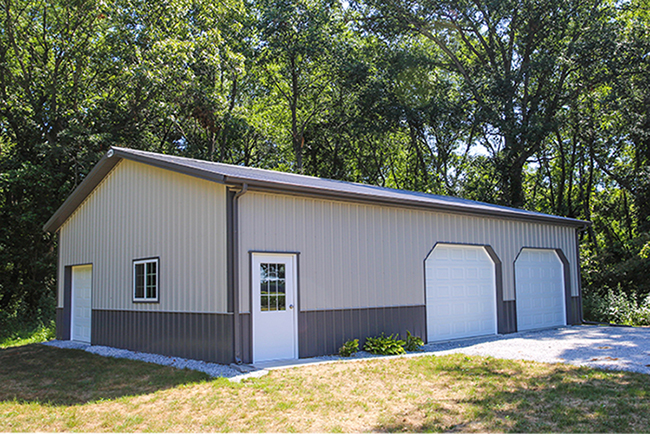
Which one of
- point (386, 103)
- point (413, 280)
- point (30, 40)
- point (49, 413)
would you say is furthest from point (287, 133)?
point (49, 413)

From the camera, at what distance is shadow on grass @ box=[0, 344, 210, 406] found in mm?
7125

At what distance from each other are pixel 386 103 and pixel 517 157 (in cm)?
577

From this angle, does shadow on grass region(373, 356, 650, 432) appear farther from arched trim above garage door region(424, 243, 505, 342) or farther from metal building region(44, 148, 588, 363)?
arched trim above garage door region(424, 243, 505, 342)

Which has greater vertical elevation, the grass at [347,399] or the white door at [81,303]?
the white door at [81,303]

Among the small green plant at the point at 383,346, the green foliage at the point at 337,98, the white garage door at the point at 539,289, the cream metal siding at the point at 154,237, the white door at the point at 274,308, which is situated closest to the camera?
the white door at the point at 274,308

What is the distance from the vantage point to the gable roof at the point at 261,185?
8867mm

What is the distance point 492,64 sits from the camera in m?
22.6

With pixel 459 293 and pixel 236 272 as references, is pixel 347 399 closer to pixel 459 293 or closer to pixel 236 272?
pixel 236 272

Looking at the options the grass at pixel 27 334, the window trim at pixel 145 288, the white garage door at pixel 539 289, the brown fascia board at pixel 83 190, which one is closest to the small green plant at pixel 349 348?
the window trim at pixel 145 288

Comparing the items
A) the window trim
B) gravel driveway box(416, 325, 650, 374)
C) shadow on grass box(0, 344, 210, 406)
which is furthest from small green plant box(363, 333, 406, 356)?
the window trim

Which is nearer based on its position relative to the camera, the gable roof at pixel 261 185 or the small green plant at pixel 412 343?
the gable roof at pixel 261 185

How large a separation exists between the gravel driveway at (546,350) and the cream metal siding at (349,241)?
1098 millimetres

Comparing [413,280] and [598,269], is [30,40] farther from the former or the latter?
[598,269]

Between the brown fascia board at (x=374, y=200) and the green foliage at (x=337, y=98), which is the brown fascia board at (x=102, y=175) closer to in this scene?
the brown fascia board at (x=374, y=200)
